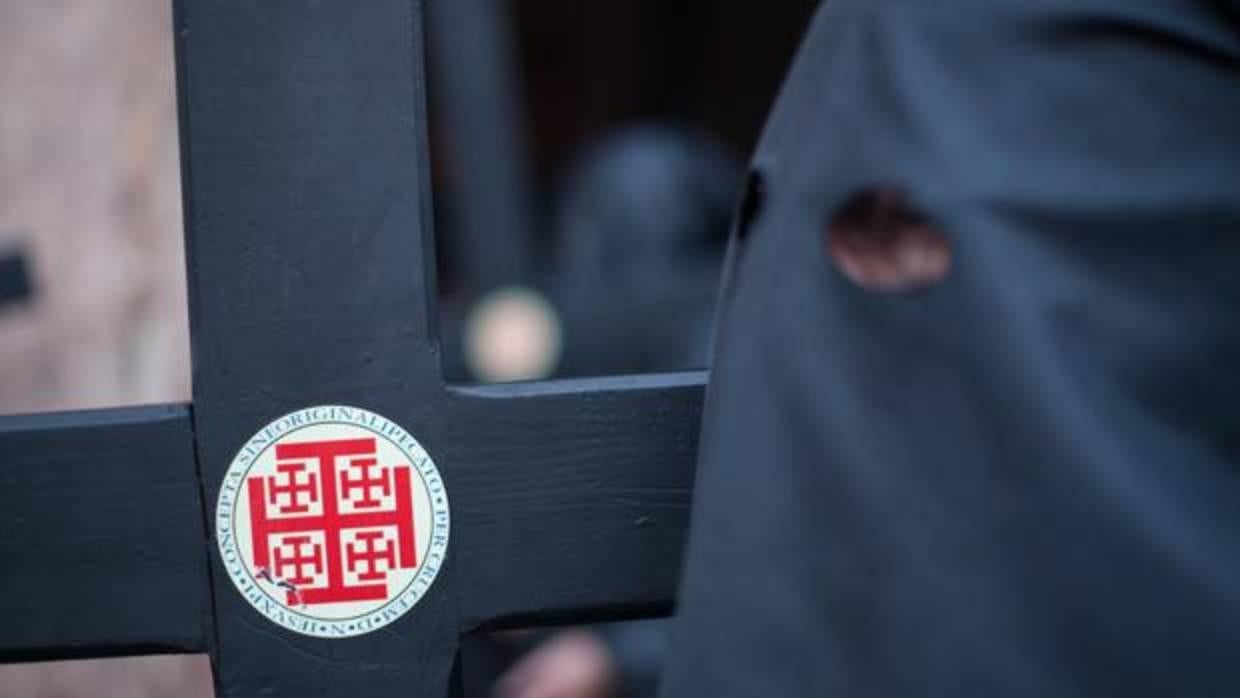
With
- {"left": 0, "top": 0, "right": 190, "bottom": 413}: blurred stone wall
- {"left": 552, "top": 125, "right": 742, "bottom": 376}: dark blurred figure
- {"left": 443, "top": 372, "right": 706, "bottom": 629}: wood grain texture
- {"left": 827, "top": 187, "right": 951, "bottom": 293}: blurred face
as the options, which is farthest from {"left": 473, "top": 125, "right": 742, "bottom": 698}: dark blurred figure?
{"left": 827, "top": 187, "right": 951, "bottom": 293}: blurred face

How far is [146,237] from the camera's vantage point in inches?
90.4

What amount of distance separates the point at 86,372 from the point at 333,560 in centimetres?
105

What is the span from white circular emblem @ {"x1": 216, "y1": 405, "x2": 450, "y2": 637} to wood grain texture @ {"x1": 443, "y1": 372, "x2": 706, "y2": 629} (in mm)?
47

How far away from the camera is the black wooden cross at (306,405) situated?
1311mm

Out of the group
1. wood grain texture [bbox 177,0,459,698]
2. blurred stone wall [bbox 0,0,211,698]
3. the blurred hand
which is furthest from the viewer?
the blurred hand

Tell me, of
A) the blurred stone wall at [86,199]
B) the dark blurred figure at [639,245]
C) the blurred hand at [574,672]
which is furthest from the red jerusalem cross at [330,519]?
the dark blurred figure at [639,245]

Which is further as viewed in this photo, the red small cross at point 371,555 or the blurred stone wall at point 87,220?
the blurred stone wall at point 87,220

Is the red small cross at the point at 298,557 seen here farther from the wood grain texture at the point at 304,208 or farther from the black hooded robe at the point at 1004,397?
the black hooded robe at the point at 1004,397

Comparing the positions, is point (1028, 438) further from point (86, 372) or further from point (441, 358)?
point (86, 372)

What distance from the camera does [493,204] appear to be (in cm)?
567

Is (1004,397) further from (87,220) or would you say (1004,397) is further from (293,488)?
(87,220)

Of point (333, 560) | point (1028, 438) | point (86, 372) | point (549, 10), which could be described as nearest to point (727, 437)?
point (1028, 438)

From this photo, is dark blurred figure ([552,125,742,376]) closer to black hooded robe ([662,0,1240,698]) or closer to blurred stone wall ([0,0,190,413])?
blurred stone wall ([0,0,190,413])

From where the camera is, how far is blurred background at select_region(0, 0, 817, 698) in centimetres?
222
